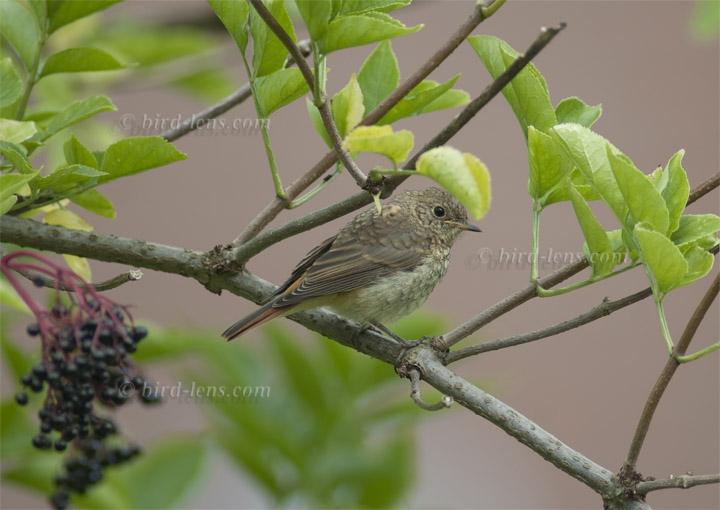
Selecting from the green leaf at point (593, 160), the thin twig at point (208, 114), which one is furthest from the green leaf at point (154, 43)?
the green leaf at point (593, 160)

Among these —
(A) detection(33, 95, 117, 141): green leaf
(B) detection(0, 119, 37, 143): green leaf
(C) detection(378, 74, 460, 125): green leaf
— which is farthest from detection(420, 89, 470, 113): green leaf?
(B) detection(0, 119, 37, 143): green leaf

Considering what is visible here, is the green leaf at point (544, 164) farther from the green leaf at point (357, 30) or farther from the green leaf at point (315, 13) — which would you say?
the green leaf at point (315, 13)

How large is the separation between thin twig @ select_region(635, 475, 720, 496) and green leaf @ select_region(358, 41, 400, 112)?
116 centimetres

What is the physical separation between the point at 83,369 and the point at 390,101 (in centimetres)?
108

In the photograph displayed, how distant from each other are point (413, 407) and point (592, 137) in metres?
1.62

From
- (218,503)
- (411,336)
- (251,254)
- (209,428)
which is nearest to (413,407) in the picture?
(411,336)

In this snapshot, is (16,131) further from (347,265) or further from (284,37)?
(347,265)

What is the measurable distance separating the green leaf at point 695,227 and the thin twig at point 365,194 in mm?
574

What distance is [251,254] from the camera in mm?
2014

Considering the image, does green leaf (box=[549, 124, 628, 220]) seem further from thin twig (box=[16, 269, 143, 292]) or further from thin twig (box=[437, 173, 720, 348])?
thin twig (box=[16, 269, 143, 292])

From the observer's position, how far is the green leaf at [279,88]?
6.16 feet

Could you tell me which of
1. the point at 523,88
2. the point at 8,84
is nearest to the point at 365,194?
the point at 523,88

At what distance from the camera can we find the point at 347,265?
350 centimetres

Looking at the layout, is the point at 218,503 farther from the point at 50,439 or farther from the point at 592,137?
the point at 592,137
